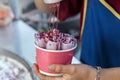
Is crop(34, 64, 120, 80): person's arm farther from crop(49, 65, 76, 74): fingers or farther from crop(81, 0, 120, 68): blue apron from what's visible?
crop(81, 0, 120, 68): blue apron

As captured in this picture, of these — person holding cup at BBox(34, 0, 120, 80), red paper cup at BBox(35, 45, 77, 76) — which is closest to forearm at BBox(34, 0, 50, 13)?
person holding cup at BBox(34, 0, 120, 80)

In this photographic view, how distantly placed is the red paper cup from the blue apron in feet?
0.86

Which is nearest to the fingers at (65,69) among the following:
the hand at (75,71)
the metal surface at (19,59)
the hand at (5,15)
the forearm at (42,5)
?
the hand at (75,71)

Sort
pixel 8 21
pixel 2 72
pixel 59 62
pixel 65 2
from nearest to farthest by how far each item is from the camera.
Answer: pixel 59 62 < pixel 2 72 < pixel 65 2 < pixel 8 21

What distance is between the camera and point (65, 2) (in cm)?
122

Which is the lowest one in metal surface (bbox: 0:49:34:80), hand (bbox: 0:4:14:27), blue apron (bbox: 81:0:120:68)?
hand (bbox: 0:4:14:27)

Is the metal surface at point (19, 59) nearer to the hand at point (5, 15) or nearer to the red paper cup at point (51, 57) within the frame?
the red paper cup at point (51, 57)

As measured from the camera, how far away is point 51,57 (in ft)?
2.64

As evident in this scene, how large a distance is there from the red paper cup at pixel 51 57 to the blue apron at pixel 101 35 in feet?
0.86

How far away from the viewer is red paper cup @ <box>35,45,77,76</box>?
2.61 ft

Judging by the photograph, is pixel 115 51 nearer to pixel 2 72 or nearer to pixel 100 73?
pixel 100 73

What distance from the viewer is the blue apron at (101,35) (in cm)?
101

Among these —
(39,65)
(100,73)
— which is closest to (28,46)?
(39,65)

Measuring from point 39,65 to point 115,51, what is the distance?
33 centimetres
